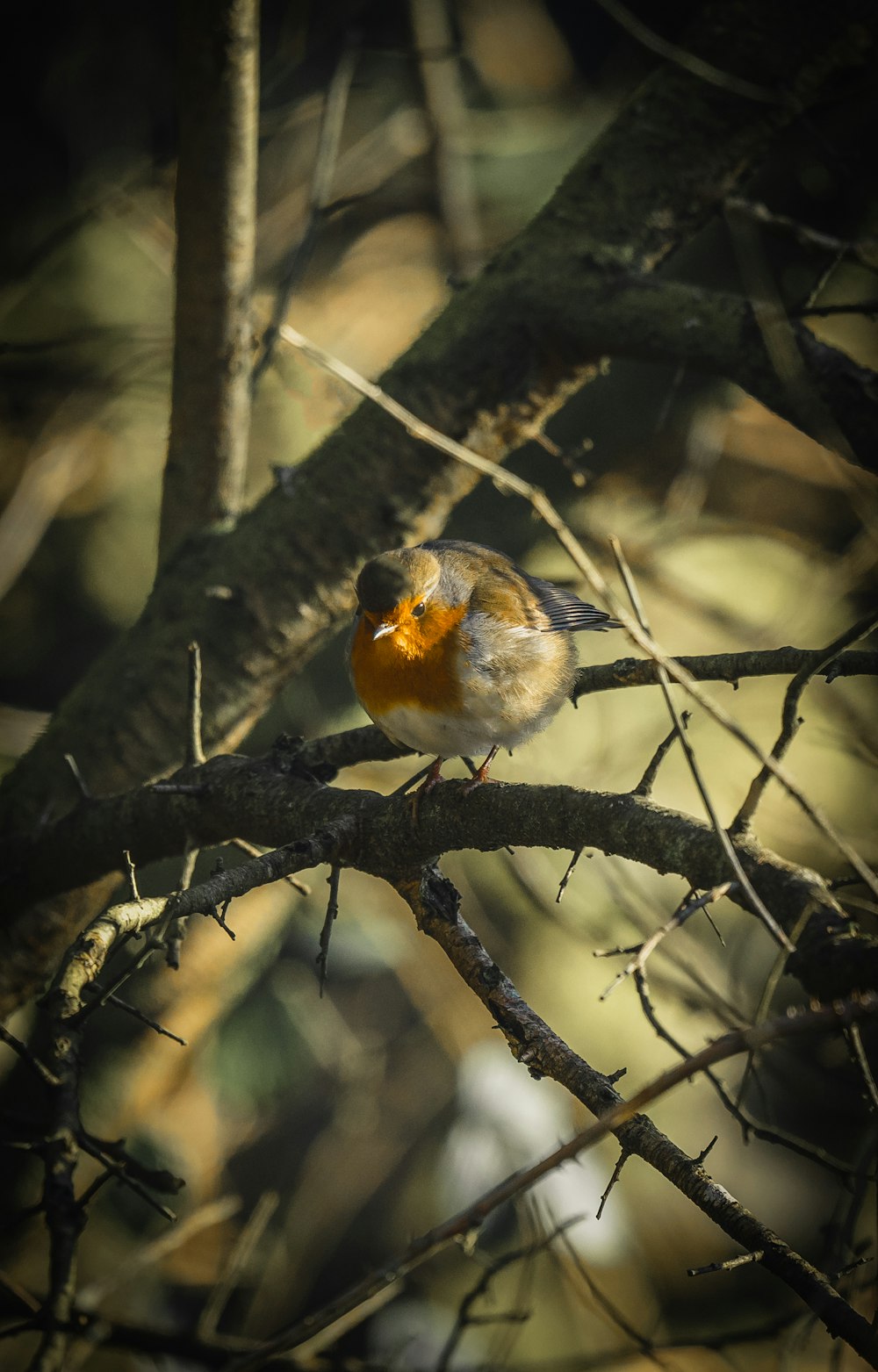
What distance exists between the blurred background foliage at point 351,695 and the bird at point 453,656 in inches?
71.6

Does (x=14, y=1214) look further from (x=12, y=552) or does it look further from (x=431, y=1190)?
(x=431, y=1190)

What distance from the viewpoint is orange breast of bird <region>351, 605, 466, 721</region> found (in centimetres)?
238

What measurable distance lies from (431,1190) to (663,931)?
3754mm

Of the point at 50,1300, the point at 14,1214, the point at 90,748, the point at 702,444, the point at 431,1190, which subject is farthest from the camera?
the point at 702,444

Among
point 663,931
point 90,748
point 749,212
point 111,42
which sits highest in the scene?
point 111,42

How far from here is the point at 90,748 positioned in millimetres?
3082

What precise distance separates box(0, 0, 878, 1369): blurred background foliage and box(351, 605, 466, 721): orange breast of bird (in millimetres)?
1951

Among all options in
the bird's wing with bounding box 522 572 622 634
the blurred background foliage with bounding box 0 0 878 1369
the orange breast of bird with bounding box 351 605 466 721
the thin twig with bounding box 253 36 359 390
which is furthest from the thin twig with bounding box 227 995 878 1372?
the blurred background foliage with bounding box 0 0 878 1369

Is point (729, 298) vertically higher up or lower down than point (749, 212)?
lower down

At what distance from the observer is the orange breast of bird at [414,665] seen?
238 centimetres

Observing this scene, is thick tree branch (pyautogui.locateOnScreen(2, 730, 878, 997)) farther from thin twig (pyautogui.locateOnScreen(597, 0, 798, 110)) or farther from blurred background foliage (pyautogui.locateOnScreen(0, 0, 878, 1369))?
thin twig (pyautogui.locateOnScreen(597, 0, 798, 110))

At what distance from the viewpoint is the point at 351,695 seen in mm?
4688

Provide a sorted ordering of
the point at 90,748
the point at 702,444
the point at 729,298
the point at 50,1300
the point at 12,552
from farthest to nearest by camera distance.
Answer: the point at 702,444, the point at 12,552, the point at 90,748, the point at 729,298, the point at 50,1300

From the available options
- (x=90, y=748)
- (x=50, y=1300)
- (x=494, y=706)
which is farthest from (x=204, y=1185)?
(x=50, y=1300)
